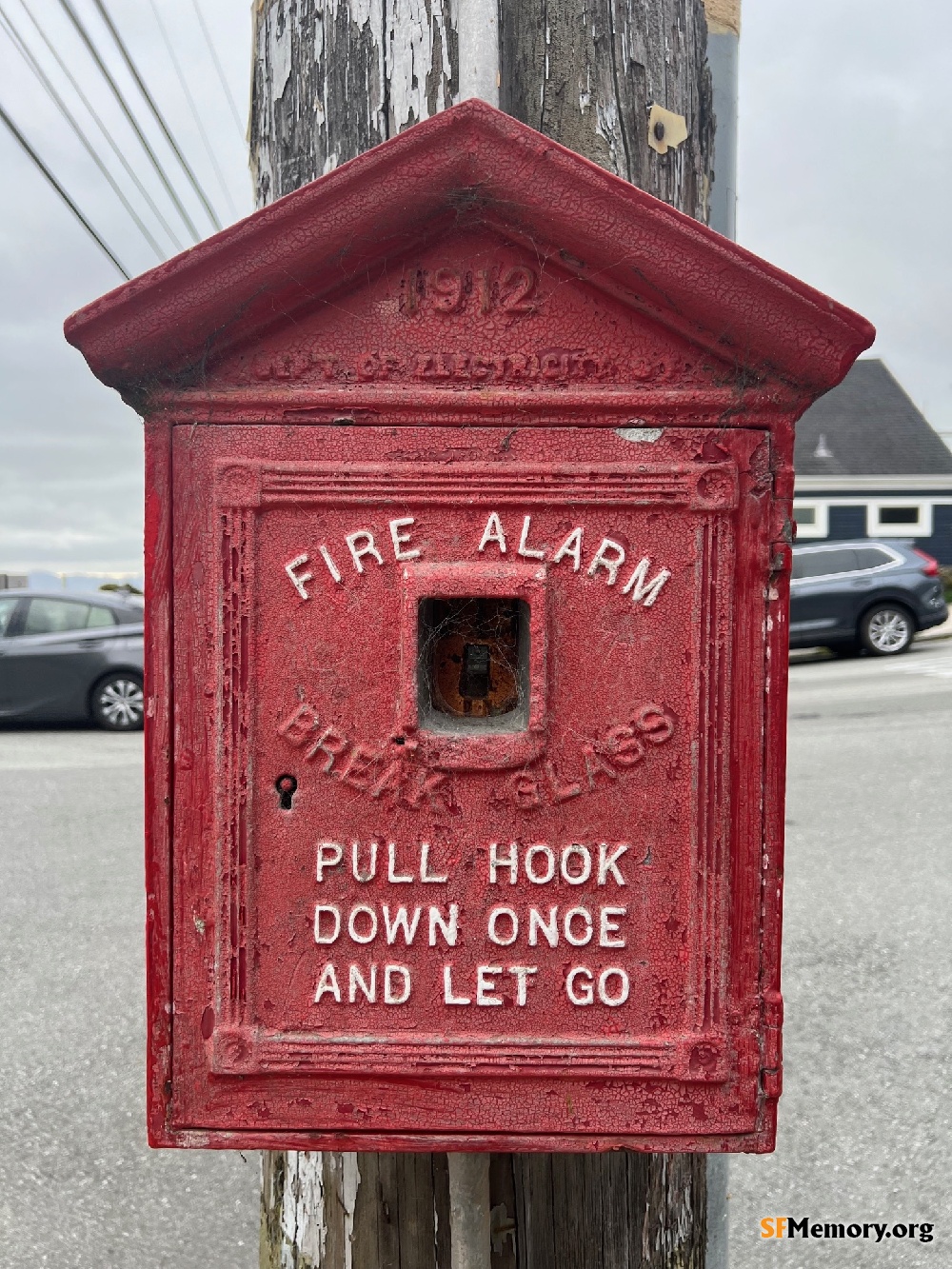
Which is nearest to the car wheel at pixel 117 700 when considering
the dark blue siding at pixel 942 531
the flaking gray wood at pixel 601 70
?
the flaking gray wood at pixel 601 70

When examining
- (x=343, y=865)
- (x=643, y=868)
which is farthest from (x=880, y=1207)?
(x=343, y=865)

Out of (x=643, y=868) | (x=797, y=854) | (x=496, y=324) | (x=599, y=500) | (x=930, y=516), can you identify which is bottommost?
(x=797, y=854)

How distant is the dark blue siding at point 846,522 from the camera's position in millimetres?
17578

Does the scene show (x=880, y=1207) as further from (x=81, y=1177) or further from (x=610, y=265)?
(x=610, y=265)

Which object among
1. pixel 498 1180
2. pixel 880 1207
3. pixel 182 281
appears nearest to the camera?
pixel 182 281

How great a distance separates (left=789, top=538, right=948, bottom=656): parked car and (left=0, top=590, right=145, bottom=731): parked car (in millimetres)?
6082

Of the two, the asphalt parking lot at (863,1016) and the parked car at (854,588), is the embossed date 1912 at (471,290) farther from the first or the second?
the parked car at (854,588)

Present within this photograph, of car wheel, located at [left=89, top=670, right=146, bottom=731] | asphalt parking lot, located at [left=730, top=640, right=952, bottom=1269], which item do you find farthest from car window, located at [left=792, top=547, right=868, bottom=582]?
car wheel, located at [left=89, top=670, right=146, bottom=731]

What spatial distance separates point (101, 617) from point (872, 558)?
7.05 meters

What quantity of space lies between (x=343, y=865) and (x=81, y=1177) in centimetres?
191

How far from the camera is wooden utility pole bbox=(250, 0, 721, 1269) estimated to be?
1254mm

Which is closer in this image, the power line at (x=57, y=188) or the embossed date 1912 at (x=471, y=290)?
the embossed date 1912 at (x=471, y=290)

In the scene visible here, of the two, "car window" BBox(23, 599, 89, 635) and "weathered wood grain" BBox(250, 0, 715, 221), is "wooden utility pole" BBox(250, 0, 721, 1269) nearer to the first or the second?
"weathered wood grain" BBox(250, 0, 715, 221)

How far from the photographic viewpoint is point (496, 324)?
0.99m
